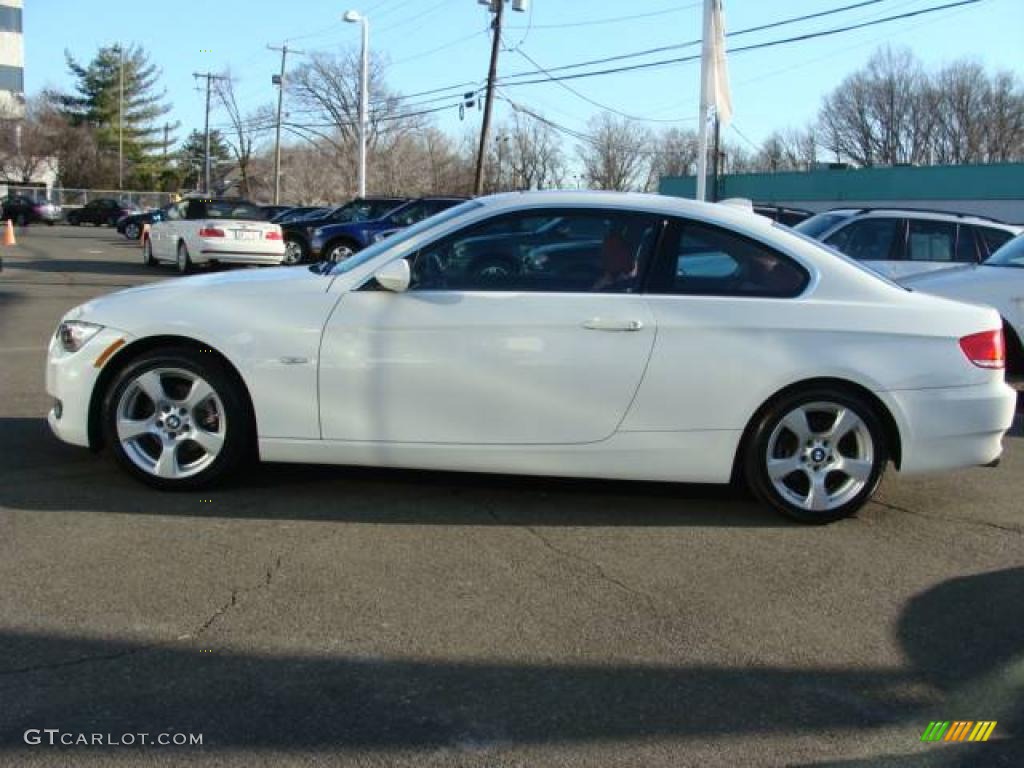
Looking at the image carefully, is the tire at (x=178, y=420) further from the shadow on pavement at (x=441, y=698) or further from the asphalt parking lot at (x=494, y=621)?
the shadow on pavement at (x=441, y=698)

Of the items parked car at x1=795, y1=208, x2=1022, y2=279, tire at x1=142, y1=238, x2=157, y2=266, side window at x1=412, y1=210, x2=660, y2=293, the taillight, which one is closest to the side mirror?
side window at x1=412, y1=210, x2=660, y2=293

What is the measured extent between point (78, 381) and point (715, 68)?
12174 mm

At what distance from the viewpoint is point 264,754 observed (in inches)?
108

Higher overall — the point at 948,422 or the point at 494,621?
the point at 948,422

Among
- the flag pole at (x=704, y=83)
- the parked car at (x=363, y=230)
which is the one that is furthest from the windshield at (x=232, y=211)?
the flag pole at (x=704, y=83)

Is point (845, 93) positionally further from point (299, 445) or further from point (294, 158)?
point (299, 445)

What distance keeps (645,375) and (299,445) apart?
68.8 inches

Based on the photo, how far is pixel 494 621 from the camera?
3678mm

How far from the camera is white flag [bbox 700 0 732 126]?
14.9 metres

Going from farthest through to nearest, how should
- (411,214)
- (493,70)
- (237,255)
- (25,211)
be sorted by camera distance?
(25,211) → (493,70) → (411,214) → (237,255)

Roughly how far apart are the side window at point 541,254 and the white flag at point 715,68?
1081cm

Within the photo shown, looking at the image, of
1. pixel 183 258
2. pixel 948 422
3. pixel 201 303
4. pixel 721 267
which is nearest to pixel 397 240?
pixel 201 303

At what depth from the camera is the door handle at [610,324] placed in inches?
187

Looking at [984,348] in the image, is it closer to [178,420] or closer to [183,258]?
[178,420]
